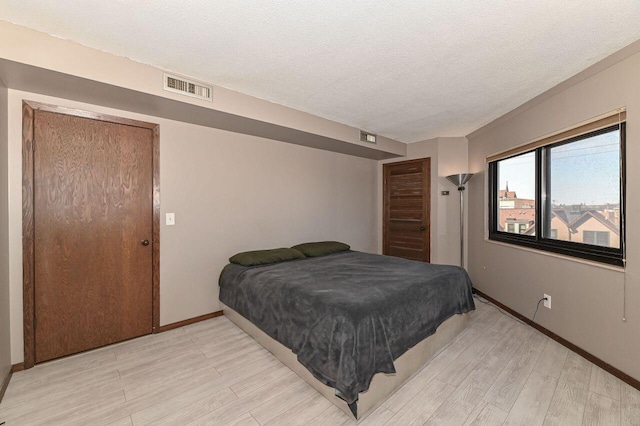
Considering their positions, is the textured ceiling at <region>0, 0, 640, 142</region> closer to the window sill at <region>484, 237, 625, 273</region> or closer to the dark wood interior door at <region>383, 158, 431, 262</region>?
the window sill at <region>484, 237, 625, 273</region>

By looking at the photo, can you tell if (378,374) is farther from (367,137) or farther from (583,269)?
(367,137)

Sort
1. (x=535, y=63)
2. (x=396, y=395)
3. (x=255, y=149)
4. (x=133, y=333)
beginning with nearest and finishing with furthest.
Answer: (x=396, y=395) → (x=535, y=63) → (x=133, y=333) → (x=255, y=149)

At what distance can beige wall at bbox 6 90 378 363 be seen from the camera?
7.22 ft

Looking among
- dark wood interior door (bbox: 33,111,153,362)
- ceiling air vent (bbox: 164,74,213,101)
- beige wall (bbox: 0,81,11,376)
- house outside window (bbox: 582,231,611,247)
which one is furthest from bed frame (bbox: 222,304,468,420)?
ceiling air vent (bbox: 164,74,213,101)

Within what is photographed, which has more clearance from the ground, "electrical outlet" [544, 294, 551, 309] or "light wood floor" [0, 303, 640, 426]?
"electrical outlet" [544, 294, 551, 309]

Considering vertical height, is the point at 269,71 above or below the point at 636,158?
above

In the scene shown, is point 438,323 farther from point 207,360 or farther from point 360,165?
point 360,165

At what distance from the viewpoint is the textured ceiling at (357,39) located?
1.65 metres

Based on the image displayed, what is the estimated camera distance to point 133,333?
2.74 m

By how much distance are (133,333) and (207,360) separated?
0.97m

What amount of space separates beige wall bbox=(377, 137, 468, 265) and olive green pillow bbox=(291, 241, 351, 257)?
1.67 m

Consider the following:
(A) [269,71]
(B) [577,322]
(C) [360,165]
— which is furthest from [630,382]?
(C) [360,165]

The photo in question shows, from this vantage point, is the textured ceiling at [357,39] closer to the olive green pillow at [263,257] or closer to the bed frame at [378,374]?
the olive green pillow at [263,257]

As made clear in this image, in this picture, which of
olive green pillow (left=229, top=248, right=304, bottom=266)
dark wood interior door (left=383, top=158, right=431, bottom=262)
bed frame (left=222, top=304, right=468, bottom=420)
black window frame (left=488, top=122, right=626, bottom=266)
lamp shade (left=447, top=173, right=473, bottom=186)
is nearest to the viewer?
bed frame (left=222, top=304, right=468, bottom=420)
